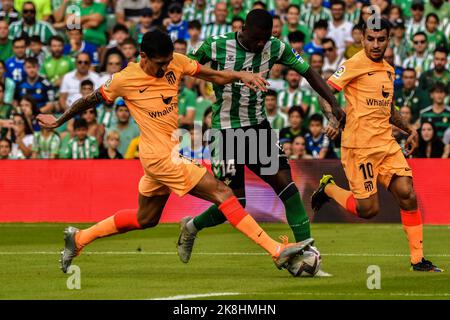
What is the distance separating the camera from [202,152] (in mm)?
20578

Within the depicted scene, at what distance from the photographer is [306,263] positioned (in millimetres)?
11820

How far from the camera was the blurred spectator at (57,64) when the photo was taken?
23891 mm

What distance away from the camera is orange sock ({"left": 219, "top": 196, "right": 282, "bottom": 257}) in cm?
1157

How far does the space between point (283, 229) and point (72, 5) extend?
9.33m

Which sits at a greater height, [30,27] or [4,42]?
[30,27]

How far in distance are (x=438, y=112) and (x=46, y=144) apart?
718cm

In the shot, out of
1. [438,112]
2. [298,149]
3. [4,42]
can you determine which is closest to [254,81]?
[298,149]

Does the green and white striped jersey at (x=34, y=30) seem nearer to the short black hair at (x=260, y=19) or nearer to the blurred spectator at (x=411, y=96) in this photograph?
the blurred spectator at (x=411, y=96)

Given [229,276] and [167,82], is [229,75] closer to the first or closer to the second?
[167,82]

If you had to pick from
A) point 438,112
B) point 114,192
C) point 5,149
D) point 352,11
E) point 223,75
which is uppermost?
point 352,11

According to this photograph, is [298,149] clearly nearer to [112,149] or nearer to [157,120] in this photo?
[112,149]

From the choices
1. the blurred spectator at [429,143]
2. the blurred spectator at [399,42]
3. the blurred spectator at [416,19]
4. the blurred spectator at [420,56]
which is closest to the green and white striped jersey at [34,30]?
the blurred spectator at [399,42]

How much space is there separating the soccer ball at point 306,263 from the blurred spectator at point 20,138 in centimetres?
1111

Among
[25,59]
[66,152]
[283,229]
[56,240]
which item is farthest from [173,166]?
[25,59]
